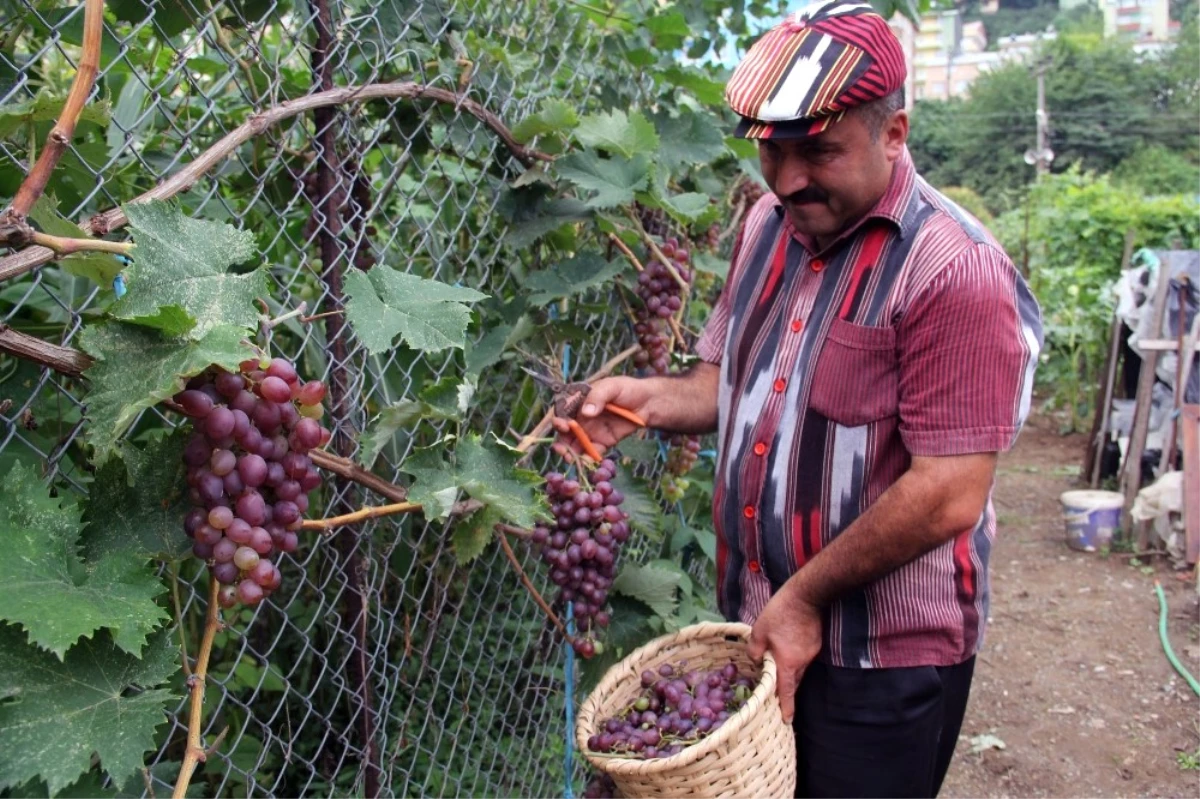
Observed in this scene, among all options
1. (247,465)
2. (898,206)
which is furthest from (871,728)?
(247,465)

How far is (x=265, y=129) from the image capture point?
153 cm

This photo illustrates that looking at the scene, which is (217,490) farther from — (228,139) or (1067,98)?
(1067,98)

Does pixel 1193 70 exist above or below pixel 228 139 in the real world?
below

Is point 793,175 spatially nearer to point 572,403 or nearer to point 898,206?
point 898,206

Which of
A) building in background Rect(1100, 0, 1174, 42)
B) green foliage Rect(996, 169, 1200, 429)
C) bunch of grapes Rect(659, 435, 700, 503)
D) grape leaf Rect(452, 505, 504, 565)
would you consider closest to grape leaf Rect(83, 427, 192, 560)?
grape leaf Rect(452, 505, 504, 565)

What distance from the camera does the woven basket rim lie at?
1535mm

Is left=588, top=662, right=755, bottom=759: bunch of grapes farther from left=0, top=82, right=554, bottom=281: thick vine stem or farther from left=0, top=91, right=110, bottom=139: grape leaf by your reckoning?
left=0, top=91, right=110, bottom=139: grape leaf

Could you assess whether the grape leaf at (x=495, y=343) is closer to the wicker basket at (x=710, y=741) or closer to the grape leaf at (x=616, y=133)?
the grape leaf at (x=616, y=133)

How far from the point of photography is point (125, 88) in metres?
2.03

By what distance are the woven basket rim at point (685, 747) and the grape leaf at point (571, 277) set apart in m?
0.72

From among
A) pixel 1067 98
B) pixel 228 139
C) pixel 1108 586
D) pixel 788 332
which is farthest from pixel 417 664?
pixel 1067 98

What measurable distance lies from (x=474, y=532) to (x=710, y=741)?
1.58ft

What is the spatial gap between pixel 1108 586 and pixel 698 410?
15.7ft

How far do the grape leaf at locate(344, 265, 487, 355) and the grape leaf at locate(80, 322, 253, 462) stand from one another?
9.7 inches
